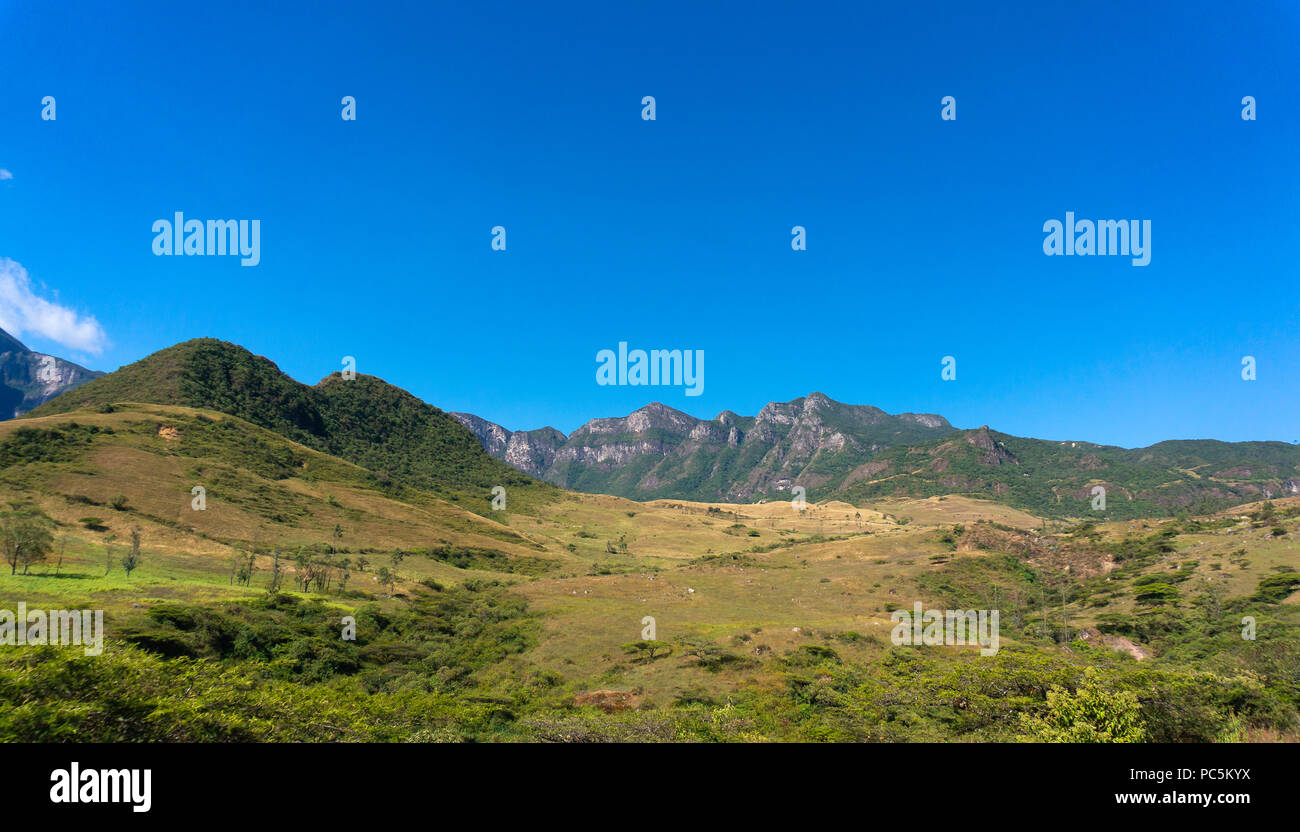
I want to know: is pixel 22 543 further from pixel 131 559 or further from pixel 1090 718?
pixel 1090 718

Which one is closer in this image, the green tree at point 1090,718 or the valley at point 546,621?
the green tree at point 1090,718

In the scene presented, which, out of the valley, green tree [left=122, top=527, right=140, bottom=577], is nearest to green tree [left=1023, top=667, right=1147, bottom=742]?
the valley

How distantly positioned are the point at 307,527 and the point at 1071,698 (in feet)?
418
